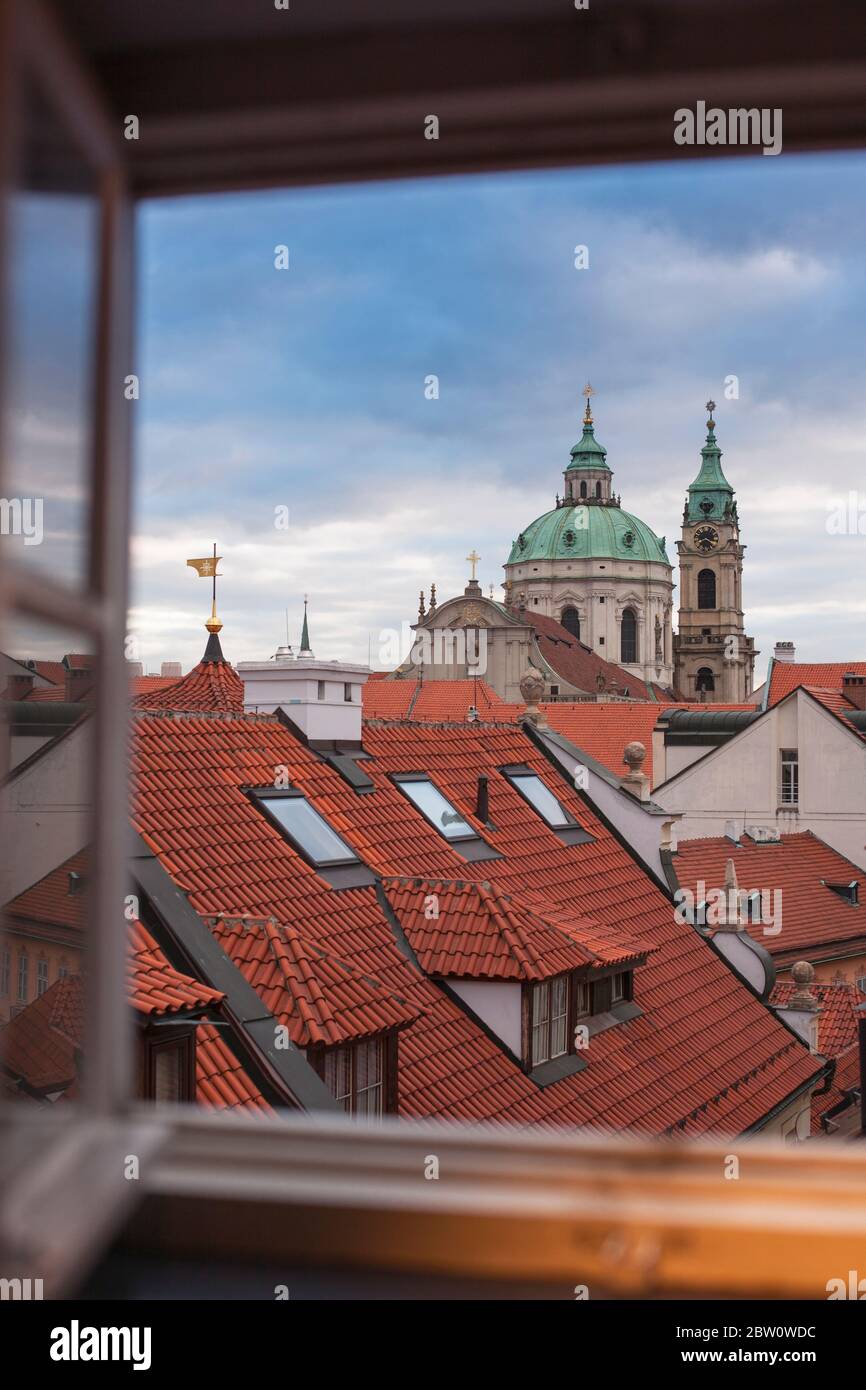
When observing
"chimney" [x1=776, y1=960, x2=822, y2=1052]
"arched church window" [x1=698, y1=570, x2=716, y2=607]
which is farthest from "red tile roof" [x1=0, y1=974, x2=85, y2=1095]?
"arched church window" [x1=698, y1=570, x2=716, y2=607]

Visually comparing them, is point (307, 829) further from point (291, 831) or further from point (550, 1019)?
point (550, 1019)

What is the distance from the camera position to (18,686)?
67.7 inches

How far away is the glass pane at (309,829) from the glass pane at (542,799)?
3.60 m

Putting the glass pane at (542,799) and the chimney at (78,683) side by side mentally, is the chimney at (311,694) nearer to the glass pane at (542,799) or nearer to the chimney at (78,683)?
the glass pane at (542,799)

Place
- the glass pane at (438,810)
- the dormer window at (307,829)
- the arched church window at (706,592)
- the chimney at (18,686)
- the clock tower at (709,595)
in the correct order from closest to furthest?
the chimney at (18,686)
the dormer window at (307,829)
the glass pane at (438,810)
the clock tower at (709,595)
the arched church window at (706,592)

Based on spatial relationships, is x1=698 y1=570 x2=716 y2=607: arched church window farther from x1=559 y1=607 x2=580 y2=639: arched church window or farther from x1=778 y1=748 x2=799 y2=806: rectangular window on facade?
x1=778 y1=748 x2=799 y2=806: rectangular window on facade

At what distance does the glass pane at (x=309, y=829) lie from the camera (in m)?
8.97

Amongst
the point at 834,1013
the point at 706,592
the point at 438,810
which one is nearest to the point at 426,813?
the point at 438,810

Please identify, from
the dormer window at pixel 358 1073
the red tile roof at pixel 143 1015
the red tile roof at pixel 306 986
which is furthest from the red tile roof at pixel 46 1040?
the dormer window at pixel 358 1073

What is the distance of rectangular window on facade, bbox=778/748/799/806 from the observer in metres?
26.8

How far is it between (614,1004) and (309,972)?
12.8 feet

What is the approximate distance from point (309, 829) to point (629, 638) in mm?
80144

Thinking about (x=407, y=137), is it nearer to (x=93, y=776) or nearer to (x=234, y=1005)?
(x=93, y=776)
